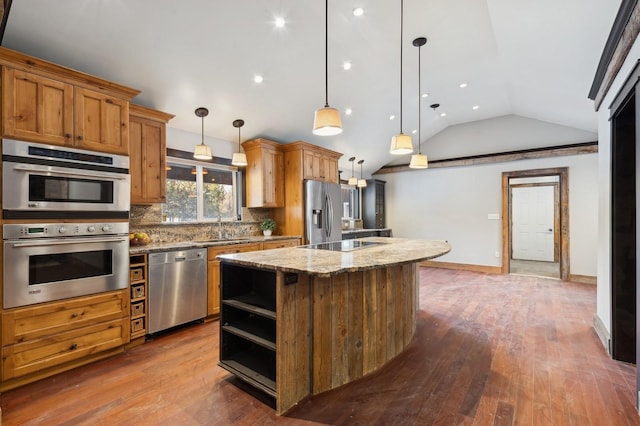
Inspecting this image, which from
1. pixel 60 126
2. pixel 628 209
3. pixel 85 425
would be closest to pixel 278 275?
pixel 85 425

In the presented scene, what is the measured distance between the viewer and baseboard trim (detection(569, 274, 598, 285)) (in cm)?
539

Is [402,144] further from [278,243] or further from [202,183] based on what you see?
[202,183]

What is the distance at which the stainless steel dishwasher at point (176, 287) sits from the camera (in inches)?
118

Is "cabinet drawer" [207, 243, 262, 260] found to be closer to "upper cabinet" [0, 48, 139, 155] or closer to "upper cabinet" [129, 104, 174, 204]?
"upper cabinet" [129, 104, 174, 204]

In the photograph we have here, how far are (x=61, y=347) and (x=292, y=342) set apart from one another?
1.96m

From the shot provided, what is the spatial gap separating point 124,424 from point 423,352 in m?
2.33

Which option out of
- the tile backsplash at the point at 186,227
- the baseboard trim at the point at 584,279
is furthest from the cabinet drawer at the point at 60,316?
the baseboard trim at the point at 584,279

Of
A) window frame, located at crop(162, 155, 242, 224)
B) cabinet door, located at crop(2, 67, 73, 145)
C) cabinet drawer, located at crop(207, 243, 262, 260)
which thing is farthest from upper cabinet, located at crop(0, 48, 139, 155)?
cabinet drawer, located at crop(207, 243, 262, 260)

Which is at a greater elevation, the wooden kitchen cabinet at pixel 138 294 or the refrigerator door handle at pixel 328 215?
the refrigerator door handle at pixel 328 215

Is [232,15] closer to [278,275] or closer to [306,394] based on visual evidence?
[278,275]

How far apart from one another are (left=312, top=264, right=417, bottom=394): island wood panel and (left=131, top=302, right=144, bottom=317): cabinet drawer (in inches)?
76.8

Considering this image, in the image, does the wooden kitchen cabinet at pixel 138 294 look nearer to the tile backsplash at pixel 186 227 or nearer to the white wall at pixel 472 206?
the tile backsplash at pixel 186 227

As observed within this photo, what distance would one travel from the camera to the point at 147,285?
2949mm

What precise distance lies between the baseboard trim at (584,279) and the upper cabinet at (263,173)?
18.8ft
